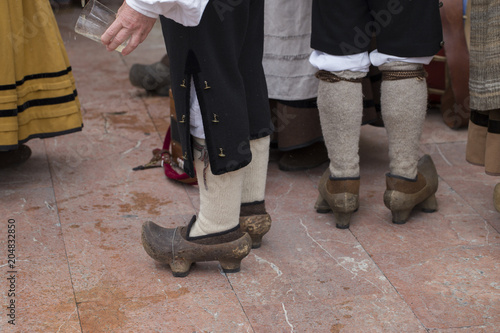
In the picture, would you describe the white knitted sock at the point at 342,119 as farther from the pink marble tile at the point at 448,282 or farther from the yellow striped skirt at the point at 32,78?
the yellow striped skirt at the point at 32,78

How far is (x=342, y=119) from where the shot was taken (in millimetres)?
2271

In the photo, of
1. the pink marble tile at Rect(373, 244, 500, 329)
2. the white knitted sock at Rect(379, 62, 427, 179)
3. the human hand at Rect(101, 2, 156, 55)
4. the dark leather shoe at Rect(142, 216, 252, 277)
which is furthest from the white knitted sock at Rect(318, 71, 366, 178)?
the human hand at Rect(101, 2, 156, 55)

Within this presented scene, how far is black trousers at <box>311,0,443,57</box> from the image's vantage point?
2150mm

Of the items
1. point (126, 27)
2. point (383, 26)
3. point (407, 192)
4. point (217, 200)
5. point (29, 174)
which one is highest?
point (126, 27)

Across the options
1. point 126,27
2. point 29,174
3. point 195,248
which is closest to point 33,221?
point 29,174

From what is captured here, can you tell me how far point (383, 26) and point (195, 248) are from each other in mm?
886

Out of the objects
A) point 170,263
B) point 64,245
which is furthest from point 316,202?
point 64,245

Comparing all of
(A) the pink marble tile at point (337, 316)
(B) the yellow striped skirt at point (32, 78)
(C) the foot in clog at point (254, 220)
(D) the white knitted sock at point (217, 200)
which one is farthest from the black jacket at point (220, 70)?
(B) the yellow striped skirt at point (32, 78)

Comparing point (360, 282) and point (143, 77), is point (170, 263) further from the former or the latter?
point (143, 77)

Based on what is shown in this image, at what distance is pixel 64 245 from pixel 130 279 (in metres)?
0.32

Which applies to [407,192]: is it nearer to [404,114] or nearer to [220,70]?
[404,114]

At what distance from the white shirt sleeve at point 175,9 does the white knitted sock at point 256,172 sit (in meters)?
0.51

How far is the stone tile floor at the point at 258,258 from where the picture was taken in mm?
1855

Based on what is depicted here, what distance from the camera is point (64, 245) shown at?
2238mm
